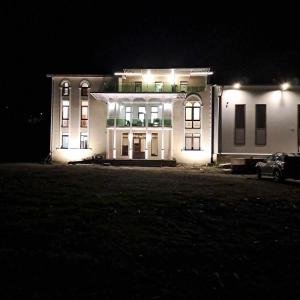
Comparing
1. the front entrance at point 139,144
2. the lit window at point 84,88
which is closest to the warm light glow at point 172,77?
the front entrance at point 139,144

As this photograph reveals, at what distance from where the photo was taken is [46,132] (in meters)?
59.8

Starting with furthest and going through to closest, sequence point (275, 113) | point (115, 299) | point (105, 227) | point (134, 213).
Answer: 1. point (275, 113)
2. point (134, 213)
3. point (105, 227)
4. point (115, 299)

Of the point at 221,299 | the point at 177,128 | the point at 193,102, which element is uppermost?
the point at 193,102

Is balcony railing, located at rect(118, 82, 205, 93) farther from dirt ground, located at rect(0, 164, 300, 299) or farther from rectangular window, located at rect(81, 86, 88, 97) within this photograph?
dirt ground, located at rect(0, 164, 300, 299)

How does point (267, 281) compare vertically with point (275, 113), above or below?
below

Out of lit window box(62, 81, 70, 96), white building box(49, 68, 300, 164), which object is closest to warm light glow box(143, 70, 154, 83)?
white building box(49, 68, 300, 164)

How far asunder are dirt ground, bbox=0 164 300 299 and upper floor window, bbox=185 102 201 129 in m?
29.3

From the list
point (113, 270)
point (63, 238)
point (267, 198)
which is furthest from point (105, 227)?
point (267, 198)

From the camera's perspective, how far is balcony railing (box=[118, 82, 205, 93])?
3944cm

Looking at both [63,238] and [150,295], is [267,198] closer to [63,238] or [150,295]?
[63,238]

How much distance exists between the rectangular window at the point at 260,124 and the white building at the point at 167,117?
80 mm

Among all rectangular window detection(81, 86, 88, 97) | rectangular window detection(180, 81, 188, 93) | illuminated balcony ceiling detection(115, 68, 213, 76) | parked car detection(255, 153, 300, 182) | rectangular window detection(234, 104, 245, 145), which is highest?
illuminated balcony ceiling detection(115, 68, 213, 76)

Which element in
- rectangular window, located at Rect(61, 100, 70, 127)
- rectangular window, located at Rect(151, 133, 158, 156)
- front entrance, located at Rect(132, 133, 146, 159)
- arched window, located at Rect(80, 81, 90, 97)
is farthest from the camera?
rectangular window, located at Rect(61, 100, 70, 127)

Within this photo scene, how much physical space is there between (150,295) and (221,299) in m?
0.75
